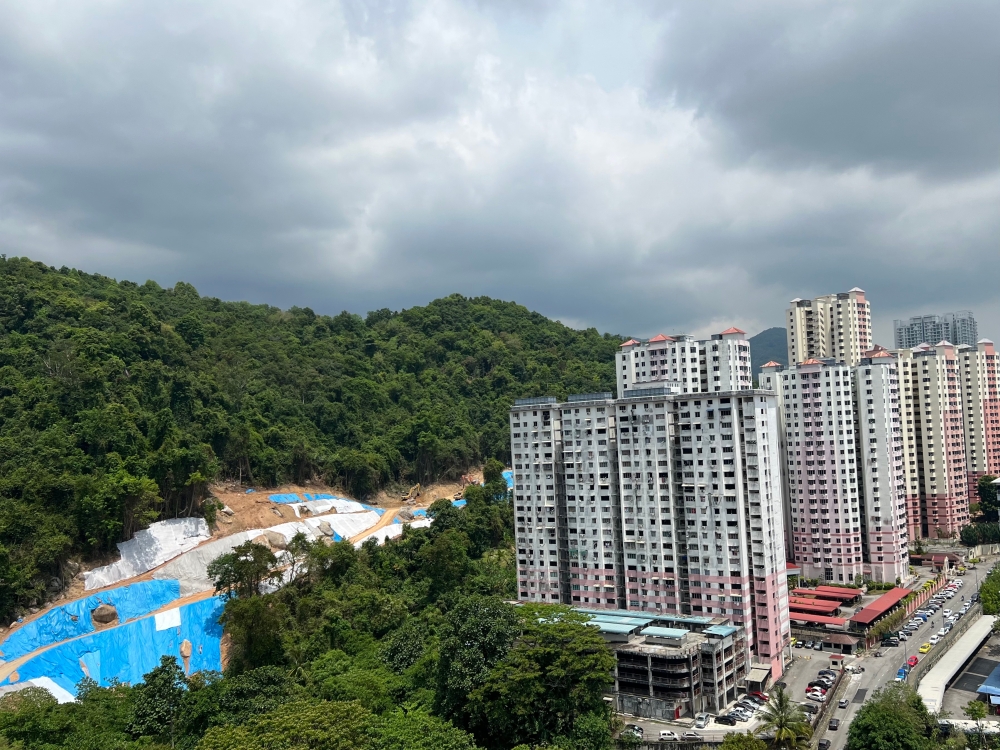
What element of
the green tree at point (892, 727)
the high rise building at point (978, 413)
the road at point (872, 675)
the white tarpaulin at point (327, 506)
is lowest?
the road at point (872, 675)

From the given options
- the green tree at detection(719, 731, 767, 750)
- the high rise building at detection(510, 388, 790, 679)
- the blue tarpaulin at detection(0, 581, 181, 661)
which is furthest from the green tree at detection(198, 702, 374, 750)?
the blue tarpaulin at detection(0, 581, 181, 661)

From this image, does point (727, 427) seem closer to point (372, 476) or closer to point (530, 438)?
point (530, 438)

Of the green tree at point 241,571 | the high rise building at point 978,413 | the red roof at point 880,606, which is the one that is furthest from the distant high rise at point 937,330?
the green tree at point 241,571

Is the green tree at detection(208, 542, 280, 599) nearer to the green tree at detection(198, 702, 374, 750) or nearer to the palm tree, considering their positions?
the green tree at detection(198, 702, 374, 750)

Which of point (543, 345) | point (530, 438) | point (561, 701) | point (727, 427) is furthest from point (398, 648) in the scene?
point (543, 345)

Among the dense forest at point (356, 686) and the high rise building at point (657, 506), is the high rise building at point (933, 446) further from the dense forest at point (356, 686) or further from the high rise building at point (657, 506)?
the dense forest at point (356, 686)

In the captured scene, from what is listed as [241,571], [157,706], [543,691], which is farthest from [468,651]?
[241,571]
